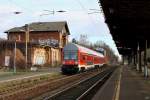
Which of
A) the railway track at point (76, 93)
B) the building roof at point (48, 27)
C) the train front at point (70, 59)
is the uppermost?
the building roof at point (48, 27)

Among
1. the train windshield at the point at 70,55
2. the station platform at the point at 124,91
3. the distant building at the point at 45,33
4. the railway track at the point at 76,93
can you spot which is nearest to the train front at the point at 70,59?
the train windshield at the point at 70,55

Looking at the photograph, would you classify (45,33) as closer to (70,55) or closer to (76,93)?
(70,55)

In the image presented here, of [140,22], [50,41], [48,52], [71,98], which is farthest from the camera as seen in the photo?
[50,41]

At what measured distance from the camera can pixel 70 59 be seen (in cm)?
5181

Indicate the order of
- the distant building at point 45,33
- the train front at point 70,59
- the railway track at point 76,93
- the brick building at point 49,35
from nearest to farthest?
the railway track at point 76,93, the train front at point 70,59, the brick building at point 49,35, the distant building at point 45,33

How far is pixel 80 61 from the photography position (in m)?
52.2

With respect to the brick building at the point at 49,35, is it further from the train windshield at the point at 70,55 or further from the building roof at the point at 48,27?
the train windshield at the point at 70,55

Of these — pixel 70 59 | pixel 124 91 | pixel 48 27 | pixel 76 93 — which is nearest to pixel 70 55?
pixel 70 59

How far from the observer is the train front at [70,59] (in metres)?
51.2

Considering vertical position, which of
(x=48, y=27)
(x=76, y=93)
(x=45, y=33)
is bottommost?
(x=76, y=93)

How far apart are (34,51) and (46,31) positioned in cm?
3360

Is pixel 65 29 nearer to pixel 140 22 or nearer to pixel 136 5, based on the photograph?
pixel 140 22

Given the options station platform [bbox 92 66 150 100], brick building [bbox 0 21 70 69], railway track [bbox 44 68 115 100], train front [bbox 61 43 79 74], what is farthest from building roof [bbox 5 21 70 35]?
railway track [bbox 44 68 115 100]

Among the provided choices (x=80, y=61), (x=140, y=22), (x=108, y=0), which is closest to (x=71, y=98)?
(x=108, y=0)
